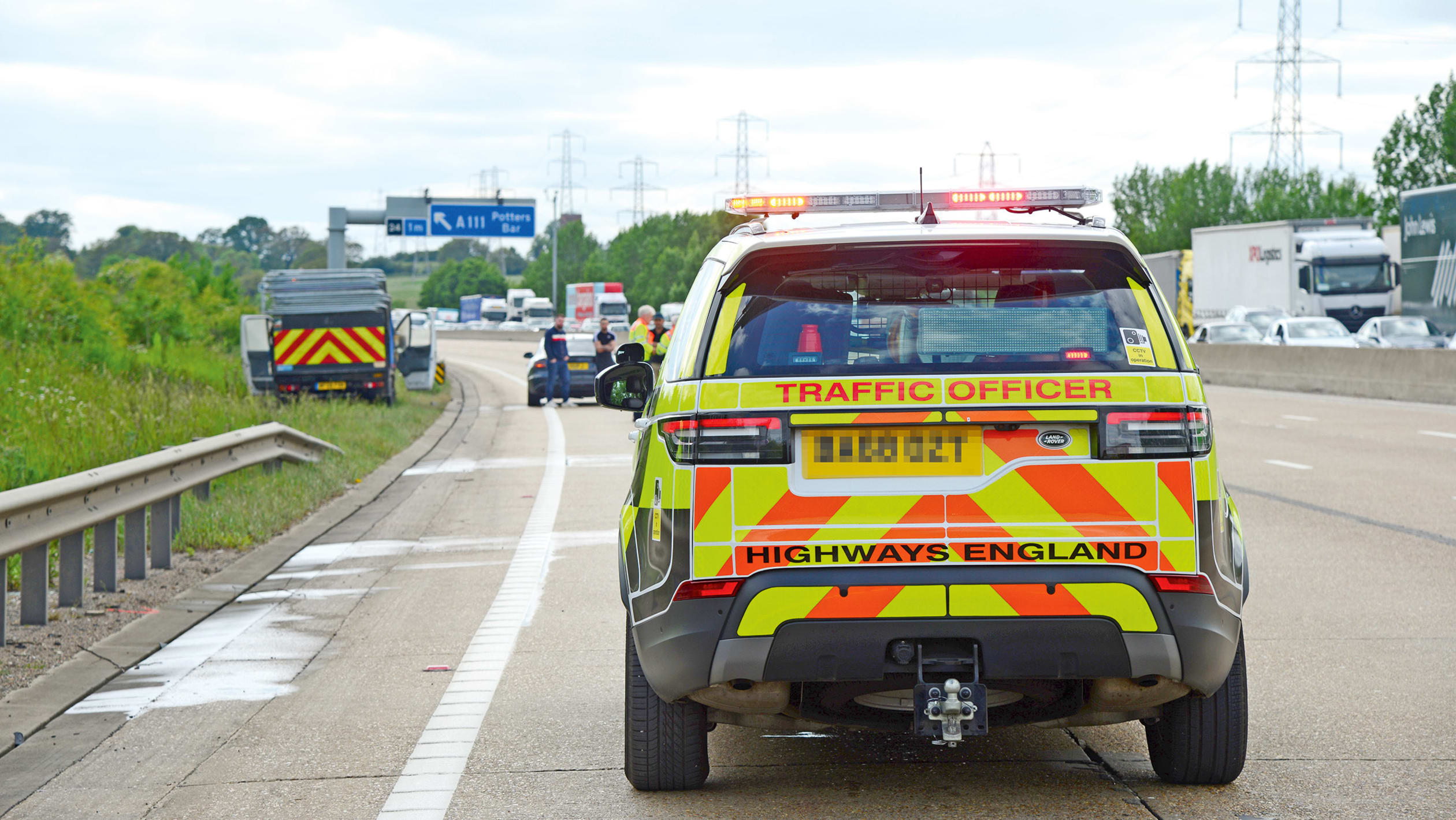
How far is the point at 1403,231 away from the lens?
36.8 metres

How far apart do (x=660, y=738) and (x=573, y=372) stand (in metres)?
26.8

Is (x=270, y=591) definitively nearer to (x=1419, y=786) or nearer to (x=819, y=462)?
(x=819, y=462)

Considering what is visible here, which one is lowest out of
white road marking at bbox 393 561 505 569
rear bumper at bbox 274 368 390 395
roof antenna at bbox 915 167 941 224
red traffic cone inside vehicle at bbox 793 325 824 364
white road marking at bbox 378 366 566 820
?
white road marking at bbox 393 561 505 569

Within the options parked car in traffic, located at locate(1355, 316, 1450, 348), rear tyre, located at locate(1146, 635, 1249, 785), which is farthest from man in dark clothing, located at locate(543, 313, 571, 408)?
rear tyre, located at locate(1146, 635, 1249, 785)

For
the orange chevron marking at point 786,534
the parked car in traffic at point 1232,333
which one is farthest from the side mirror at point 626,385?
the parked car in traffic at point 1232,333

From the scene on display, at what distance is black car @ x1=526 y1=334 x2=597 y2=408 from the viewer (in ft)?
102

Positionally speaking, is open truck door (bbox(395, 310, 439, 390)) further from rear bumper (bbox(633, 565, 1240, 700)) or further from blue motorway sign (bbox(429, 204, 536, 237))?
rear bumper (bbox(633, 565, 1240, 700))

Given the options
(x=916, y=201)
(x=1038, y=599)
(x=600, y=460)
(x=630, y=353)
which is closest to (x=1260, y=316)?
(x=600, y=460)

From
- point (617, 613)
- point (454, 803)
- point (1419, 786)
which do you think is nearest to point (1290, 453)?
point (617, 613)

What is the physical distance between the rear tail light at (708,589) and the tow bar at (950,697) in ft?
1.64

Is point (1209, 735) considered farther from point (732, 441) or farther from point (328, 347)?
point (328, 347)

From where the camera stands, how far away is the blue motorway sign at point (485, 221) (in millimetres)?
47000

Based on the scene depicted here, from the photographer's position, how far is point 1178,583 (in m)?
4.23

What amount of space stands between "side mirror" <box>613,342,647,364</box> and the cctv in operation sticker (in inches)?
90.1
